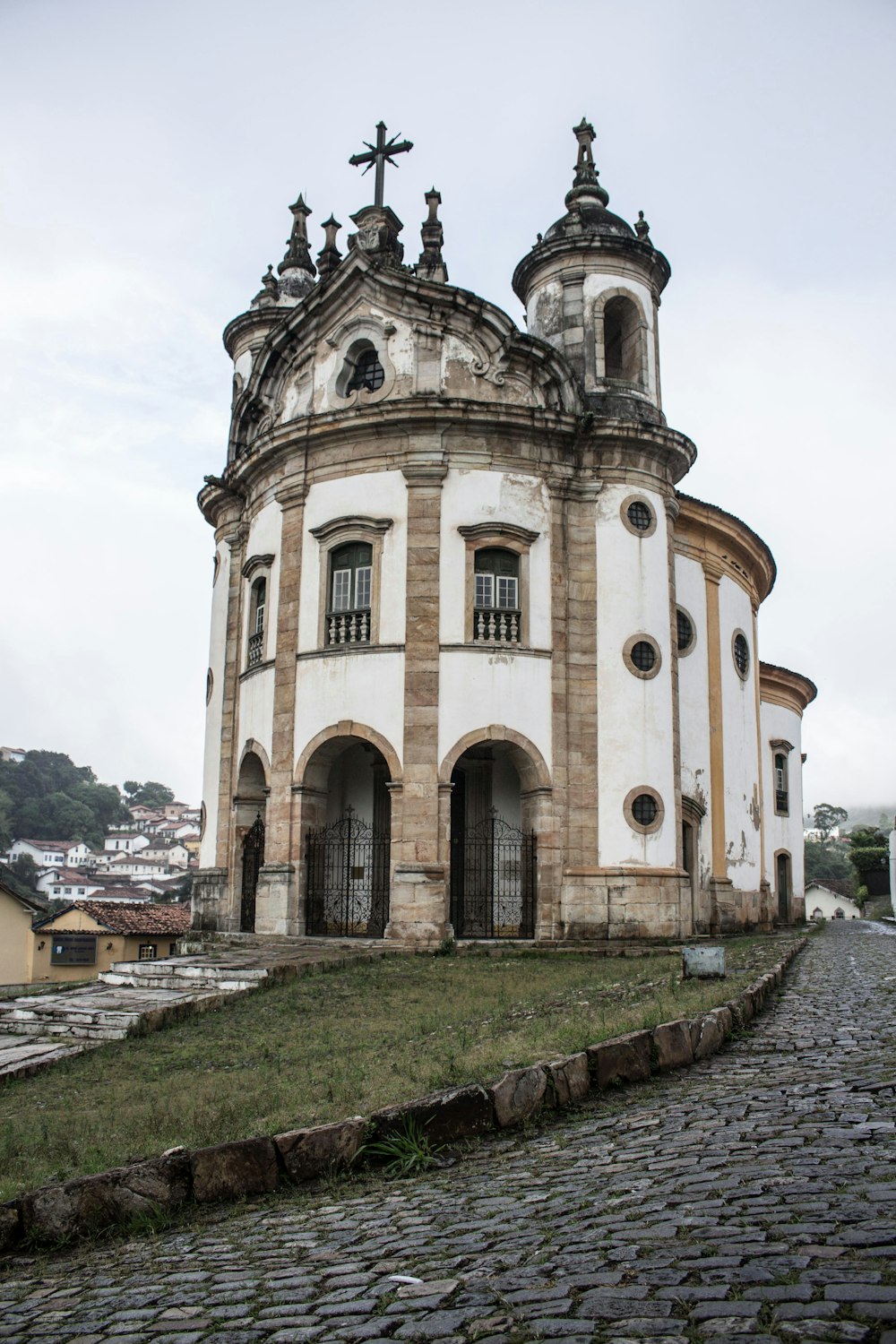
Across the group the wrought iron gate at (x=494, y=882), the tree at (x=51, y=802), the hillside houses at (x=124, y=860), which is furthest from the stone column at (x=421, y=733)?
the tree at (x=51, y=802)

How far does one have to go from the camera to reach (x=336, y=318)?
71.3ft

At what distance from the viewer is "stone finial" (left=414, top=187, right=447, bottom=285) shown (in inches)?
922

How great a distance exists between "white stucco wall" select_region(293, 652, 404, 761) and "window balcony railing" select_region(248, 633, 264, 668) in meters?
2.05

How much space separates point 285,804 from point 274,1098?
43.5ft

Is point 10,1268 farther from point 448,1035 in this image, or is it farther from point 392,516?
point 392,516

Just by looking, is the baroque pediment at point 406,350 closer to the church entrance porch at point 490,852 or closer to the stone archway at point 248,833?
the church entrance porch at point 490,852

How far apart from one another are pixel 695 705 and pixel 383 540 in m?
7.81

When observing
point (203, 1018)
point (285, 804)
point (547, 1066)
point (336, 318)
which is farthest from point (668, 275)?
point (547, 1066)

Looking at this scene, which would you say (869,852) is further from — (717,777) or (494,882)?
(494,882)

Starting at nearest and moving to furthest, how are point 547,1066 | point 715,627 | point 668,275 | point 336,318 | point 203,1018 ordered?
point 547,1066 < point 203,1018 < point 336,318 < point 668,275 < point 715,627

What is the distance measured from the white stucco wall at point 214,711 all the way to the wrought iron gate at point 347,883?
3.90m

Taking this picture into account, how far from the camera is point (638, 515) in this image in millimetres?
21156

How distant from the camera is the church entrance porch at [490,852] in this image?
19938 mm

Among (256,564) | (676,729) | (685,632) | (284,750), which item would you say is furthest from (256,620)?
(685,632)
